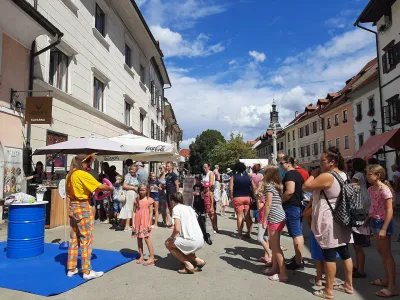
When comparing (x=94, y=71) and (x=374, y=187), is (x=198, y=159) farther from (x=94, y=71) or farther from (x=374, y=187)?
(x=374, y=187)

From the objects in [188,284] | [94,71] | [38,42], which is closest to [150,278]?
[188,284]

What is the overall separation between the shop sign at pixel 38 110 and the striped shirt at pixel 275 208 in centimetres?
680

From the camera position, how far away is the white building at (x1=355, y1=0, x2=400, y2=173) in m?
18.9

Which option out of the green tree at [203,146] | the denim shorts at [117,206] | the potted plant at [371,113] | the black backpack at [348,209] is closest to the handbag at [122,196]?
the denim shorts at [117,206]

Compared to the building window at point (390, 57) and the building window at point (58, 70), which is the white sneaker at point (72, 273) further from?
the building window at point (390, 57)

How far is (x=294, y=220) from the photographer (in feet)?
15.8

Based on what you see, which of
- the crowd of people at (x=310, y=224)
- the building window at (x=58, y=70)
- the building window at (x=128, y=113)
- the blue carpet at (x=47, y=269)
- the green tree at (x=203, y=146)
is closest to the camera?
the crowd of people at (x=310, y=224)

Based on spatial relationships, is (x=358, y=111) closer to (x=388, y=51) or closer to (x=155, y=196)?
(x=388, y=51)

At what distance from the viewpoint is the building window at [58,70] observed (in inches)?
430

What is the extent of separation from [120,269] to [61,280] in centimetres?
93

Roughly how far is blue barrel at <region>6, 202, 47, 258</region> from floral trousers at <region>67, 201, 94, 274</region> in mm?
1381

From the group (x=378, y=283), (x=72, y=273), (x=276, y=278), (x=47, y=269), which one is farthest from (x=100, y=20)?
(x=378, y=283)

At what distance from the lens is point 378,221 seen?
409cm

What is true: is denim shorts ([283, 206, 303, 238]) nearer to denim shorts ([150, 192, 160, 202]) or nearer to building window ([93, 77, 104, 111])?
denim shorts ([150, 192, 160, 202])
